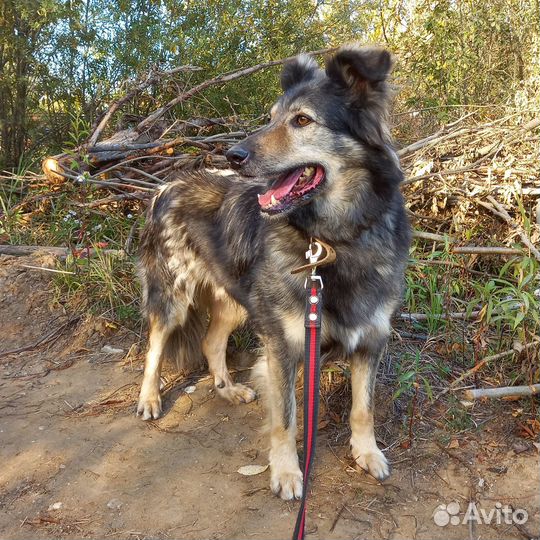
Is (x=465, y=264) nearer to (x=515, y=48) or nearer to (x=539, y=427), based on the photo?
(x=539, y=427)

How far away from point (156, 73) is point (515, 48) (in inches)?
188

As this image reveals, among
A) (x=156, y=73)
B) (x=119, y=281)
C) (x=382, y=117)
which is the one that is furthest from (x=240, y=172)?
(x=156, y=73)

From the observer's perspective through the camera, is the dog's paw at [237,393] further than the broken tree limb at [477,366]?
Yes

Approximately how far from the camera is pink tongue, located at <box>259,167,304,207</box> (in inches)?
100

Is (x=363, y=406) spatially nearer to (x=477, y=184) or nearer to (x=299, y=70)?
(x=299, y=70)

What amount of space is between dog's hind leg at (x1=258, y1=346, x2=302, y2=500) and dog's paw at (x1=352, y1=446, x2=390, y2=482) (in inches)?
13.5

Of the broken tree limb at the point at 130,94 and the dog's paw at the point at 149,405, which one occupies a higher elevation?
the broken tree limb at the point at 130,94

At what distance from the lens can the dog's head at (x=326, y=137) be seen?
2.51 meters

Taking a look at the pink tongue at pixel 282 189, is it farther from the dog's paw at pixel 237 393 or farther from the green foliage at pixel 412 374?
the dog's paw at pixel 237 393

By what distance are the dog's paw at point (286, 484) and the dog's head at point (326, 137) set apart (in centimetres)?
138

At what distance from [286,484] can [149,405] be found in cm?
123

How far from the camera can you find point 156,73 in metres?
6.05

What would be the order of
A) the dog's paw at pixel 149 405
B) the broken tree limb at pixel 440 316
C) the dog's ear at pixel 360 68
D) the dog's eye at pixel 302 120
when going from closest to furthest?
the dog's ear at pixel 360 68 < the dog's eye at pixel 302 120 < the dog's paw at pixel 149 405 < the broken tree limb at pixel 440 316

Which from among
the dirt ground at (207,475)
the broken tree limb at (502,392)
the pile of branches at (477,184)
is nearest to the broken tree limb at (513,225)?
the pile of branches at (477,184)
